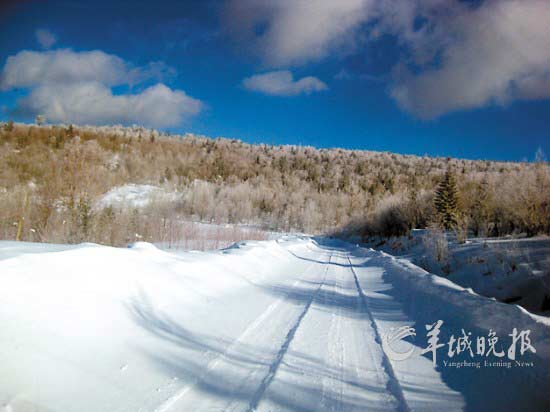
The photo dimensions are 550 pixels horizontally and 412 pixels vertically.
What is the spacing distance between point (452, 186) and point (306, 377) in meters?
25.2

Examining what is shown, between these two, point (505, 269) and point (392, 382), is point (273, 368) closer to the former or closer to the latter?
point (392, 382)

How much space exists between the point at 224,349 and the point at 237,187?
251ft

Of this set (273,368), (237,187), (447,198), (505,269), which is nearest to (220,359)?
(273,368)

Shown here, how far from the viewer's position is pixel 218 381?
108 inches

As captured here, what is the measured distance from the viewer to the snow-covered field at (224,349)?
245cm

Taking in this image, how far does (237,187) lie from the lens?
79.1m

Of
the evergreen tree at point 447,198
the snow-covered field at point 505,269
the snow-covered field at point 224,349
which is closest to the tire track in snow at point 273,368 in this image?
the snow-covered field at point 224,349

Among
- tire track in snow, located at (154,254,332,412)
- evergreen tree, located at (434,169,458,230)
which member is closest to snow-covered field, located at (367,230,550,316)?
tire track in snow, located at (154,254,332,412)

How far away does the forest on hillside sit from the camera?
11.8 m

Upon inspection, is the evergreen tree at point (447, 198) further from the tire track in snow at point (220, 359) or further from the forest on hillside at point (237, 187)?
the tire track in snow at point (220, 359)

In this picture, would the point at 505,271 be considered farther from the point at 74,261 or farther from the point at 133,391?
the point at 74,261

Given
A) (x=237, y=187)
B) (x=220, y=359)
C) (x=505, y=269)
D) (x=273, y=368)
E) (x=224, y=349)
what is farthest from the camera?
(x=237, y=187)

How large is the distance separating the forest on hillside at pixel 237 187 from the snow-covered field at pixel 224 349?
749 centimetres

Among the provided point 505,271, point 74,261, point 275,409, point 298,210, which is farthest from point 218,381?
point 298,210
